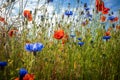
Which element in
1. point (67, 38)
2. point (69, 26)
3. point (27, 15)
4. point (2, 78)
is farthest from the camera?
point (69, 26)

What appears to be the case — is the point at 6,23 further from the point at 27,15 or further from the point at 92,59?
the point at 92,59

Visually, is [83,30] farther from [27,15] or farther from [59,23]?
[27,15]

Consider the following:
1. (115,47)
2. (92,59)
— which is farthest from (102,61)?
(115,47)

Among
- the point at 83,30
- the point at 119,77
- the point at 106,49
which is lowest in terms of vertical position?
the point at 119,77

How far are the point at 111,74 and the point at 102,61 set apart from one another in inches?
8.5

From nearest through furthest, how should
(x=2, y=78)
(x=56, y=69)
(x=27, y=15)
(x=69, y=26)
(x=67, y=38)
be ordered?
(x=2, y=78), (x=56, y=69), (x=27, y=15), (x=67, y=38), (x=69, y=26)

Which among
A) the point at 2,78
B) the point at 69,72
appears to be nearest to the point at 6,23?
the point at 2,78

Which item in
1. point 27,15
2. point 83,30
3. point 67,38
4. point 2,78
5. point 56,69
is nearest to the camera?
point 2,78

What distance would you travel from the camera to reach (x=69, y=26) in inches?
149

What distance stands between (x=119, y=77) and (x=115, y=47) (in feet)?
3.07

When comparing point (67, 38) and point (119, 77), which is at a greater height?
point (67, 38)

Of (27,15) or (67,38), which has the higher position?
(27,15)

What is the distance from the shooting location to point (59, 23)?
3895 mm

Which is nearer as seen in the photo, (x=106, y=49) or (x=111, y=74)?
(x=111, y=74)
